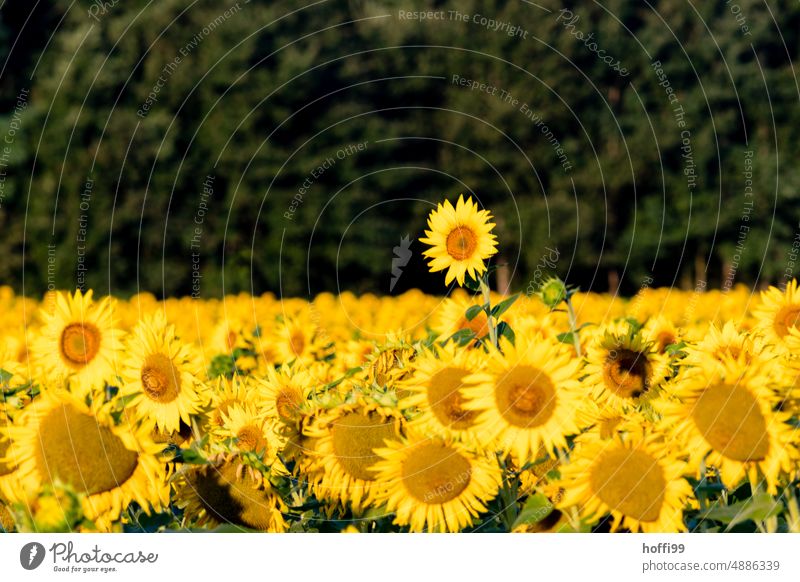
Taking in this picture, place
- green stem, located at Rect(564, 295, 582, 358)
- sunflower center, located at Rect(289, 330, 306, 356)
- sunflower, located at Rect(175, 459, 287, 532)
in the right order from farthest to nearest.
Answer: sunflower center, located at Rect(289, 330, 306, 356), green stem, located at Rect(564, 295, 582, 358), sunflower, located at Rect(175, 459, 287, 532)

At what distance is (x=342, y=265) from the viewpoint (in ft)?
73.6

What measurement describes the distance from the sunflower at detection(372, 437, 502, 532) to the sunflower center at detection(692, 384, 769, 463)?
0.49 metres

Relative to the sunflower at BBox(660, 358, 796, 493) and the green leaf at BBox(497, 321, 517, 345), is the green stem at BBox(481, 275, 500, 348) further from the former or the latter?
the sunflower at BBox(660, 358, 796, 493)

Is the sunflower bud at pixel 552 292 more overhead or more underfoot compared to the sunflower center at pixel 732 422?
more overhead

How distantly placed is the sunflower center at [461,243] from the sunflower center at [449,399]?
0.42 metres

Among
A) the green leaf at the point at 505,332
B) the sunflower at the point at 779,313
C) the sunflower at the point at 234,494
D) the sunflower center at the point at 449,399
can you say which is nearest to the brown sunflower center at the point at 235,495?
the sunflower at the point at 234,494

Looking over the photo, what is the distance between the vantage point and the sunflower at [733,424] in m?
2.53

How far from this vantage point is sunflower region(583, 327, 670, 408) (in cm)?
301

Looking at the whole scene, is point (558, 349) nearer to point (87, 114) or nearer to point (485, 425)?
point (485, 425)

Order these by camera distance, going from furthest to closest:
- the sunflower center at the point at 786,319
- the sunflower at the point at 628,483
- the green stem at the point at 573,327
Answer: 1. the sunflower center at the point at 786,319
2. the green stem at the point at 573,327
3. the sunflower at the point at 628,483

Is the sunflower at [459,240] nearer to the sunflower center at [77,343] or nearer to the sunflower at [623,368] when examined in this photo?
the sunflower at [623,368]

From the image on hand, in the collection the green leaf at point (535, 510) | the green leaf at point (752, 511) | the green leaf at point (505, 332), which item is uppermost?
the green leaf at point (505, 332)

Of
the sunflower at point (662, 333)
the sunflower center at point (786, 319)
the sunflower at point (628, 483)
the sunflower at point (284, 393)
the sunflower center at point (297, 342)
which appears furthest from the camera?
the sunflower center at point (297, 342)

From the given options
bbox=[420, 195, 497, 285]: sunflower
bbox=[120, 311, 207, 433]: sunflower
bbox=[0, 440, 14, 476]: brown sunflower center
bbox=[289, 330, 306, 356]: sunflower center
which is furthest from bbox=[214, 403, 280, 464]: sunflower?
bbox=[289, 330, 306, 356]: sunflower center
